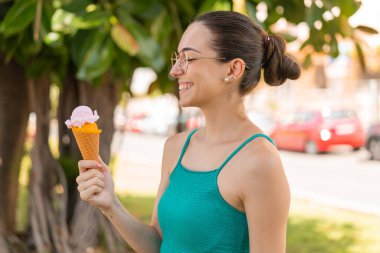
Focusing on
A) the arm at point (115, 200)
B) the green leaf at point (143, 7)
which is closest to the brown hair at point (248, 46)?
the arm at point (115, 200)

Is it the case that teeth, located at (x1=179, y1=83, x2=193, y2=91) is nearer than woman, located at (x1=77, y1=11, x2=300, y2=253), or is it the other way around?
woman, located at (x1=77, y1=11, x2=300, y2=253)

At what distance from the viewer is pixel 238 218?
1591mm

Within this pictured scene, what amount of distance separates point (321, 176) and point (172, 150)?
11.4 meters

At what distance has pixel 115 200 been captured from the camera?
177 centimetres

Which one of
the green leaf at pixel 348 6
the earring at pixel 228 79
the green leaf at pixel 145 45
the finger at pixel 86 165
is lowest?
the finger at pixel 86 165

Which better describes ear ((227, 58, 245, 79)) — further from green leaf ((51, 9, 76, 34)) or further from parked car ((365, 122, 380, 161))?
parked car ((365, 122, 380, 161))

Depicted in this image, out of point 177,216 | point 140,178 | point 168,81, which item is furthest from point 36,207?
point 140,178

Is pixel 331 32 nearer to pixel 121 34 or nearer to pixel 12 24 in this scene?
pixel 121 34

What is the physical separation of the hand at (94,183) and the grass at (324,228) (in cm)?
448

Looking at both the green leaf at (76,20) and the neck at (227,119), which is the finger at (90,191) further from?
the green leaf at (76,20)

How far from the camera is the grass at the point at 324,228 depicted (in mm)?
6098

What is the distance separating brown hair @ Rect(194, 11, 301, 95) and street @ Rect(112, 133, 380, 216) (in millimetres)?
3747

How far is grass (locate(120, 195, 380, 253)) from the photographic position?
6.10m

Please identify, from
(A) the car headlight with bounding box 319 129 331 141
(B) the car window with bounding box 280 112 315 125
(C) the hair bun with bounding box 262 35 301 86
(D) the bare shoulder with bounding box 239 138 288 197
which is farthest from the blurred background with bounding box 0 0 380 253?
(B) the car window with bounding box 280 112 315 125
